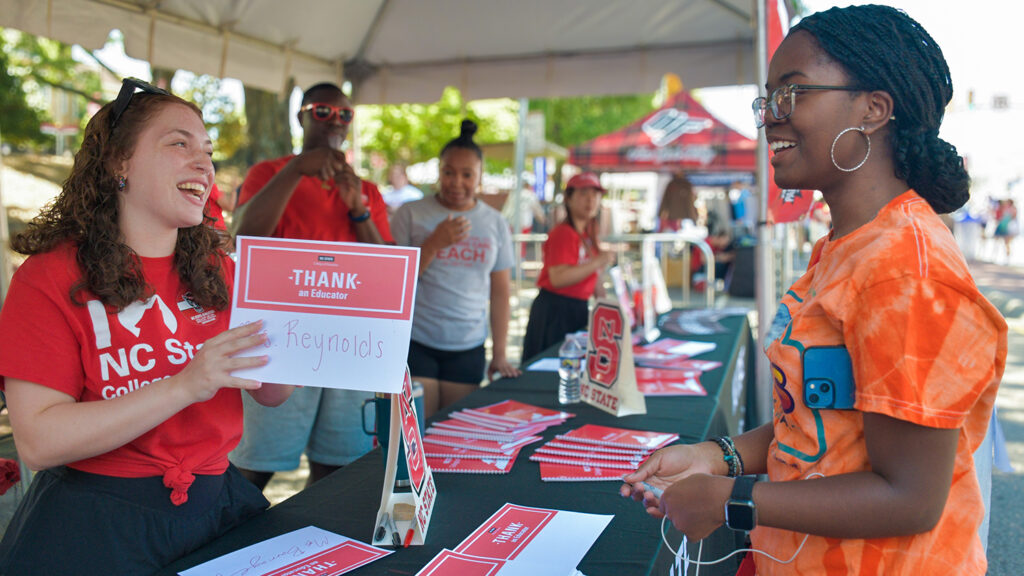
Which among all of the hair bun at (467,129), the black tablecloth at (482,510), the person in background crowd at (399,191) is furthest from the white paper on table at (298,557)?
the person in background crowd at (399,191)

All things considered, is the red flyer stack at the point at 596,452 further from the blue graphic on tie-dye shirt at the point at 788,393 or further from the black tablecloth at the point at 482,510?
the blue graphic on tie-dye shirt at the point at 788,393

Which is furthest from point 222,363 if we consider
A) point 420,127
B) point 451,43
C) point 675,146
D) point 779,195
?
point 420,127

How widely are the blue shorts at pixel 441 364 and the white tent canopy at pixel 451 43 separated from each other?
2.41 m

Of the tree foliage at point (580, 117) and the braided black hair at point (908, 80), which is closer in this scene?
the braided black hair at point (908, 80)

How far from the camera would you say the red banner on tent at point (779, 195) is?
306 cm

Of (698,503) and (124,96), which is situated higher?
(124,96)

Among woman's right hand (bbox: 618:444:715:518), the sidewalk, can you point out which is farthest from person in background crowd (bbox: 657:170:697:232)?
woman's right hand (bbox: 618:444:715:518)

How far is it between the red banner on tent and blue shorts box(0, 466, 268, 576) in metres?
2.52

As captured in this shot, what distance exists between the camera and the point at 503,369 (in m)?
3.13

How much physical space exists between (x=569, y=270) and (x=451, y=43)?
2.56m

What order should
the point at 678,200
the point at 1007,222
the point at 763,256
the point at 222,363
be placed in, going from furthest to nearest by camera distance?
the point at 1007,222
the point at 678,200
the point at 763,256
the point at 222,363

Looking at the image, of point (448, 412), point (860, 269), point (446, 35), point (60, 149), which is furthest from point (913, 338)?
point (60, 149)

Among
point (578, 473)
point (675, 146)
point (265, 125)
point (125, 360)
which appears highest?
point (675, 146)

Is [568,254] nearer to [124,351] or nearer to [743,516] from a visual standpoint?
[124,351]
